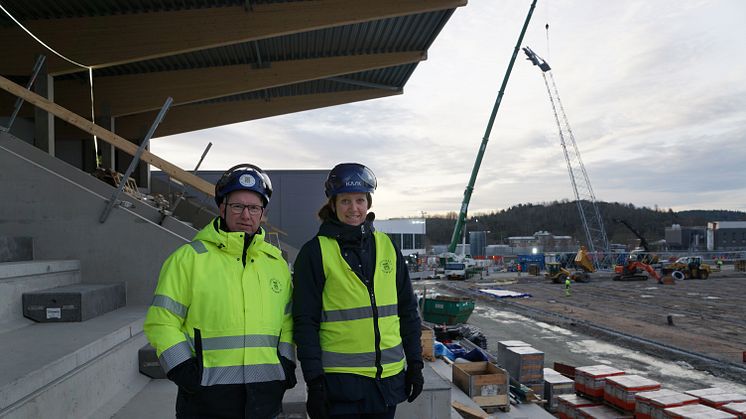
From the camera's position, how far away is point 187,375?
239 centimetres

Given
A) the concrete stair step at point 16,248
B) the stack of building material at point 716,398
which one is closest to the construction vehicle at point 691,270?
the stack of building material at point 716,398

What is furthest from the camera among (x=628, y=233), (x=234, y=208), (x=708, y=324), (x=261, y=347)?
(x=628, y=233)

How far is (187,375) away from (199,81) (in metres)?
14.8

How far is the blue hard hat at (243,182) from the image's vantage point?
278cm

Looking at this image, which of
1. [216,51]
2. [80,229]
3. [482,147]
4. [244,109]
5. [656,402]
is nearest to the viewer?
[80,229]

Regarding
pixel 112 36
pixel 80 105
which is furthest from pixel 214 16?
pixel 80 105

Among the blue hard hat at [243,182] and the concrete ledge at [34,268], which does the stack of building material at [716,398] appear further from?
the concrete ledge at [34,268]

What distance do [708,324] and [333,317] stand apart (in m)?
23.2

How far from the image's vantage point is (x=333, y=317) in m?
2.84

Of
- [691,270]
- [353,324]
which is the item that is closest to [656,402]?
[353,324]

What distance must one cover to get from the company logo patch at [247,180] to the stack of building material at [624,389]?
800 centimetres

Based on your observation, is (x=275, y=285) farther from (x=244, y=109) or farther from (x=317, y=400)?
(x=244, y=109)

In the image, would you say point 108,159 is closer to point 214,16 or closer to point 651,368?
point 214,16

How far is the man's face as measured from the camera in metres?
2.78
